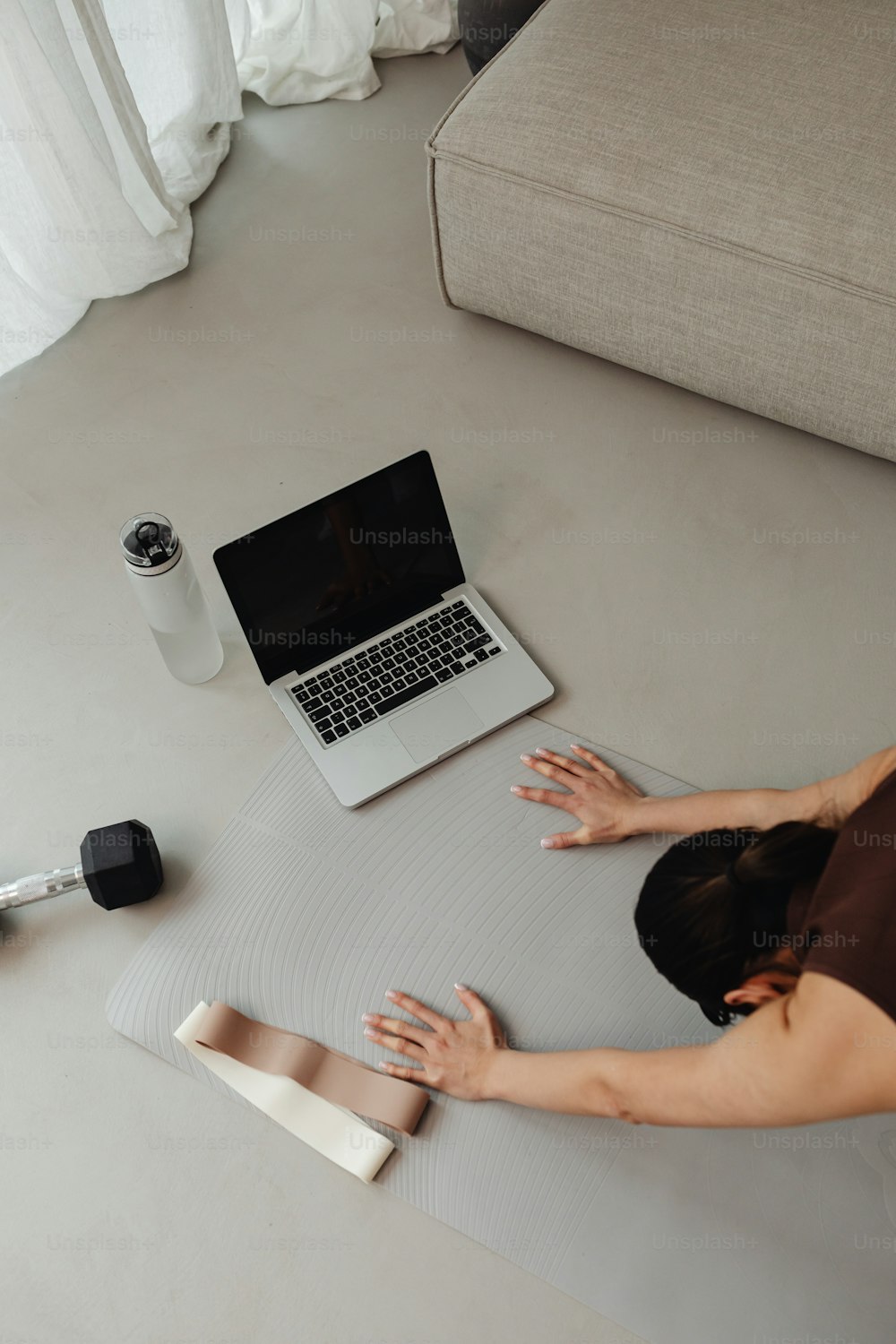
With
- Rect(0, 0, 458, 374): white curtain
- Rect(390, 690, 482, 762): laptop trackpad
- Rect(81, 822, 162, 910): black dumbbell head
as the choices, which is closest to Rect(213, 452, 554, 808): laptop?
Rect(390, 690, 482, 762): laptop trackpad

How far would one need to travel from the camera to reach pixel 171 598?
1.41m

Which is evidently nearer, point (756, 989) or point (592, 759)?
point (756, 989)

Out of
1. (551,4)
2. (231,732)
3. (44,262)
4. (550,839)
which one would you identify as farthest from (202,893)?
(551,4)

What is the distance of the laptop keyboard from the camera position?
59.3 inches

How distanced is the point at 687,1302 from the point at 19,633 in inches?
48.5

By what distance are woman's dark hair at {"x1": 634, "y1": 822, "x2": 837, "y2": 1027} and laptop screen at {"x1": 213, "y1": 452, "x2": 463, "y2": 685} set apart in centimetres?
62

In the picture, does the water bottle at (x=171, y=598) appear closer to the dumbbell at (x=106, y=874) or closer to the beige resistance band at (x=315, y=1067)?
the dumbbell at (x=106, y=874)

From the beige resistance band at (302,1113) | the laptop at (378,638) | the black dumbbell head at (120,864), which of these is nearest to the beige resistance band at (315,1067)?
the beige resistance band at (302,1113)

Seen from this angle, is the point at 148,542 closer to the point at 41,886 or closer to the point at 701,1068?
the point at 41,886

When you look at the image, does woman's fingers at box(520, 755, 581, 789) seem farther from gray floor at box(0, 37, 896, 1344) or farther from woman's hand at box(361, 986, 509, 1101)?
woman's hand at box(361, 986, 509, 1101)

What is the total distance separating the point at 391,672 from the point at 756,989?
0.68 metres

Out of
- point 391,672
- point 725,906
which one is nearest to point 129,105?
point 391,672

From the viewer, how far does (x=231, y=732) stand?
155 centimetres

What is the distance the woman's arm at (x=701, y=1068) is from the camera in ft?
2.85
